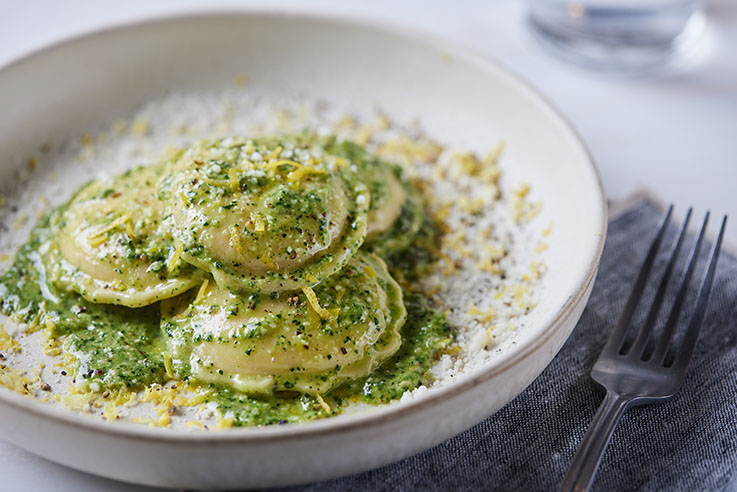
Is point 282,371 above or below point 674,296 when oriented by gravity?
above

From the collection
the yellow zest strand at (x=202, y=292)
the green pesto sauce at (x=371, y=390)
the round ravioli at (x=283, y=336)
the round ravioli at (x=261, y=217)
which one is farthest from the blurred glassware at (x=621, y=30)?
the yellow zest strand at (x=202, y=292)

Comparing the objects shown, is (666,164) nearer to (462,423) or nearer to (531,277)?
(531,277)

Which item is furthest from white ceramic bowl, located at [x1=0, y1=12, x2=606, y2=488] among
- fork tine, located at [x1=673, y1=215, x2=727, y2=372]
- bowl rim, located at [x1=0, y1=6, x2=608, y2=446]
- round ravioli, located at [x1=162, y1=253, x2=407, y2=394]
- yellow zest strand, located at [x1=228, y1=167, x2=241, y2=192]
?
yellow zest strand, located at [x1=228, y1=167, x2=241, y2=192]

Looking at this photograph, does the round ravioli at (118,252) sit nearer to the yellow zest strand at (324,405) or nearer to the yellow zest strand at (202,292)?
the yellow zest strand at (202,292)

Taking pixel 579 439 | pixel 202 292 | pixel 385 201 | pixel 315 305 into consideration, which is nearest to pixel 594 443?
pixel 579 439

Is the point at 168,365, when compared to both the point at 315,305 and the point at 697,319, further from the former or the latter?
the point at 697,319

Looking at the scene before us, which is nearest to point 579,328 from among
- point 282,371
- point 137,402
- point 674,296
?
point 674,296
